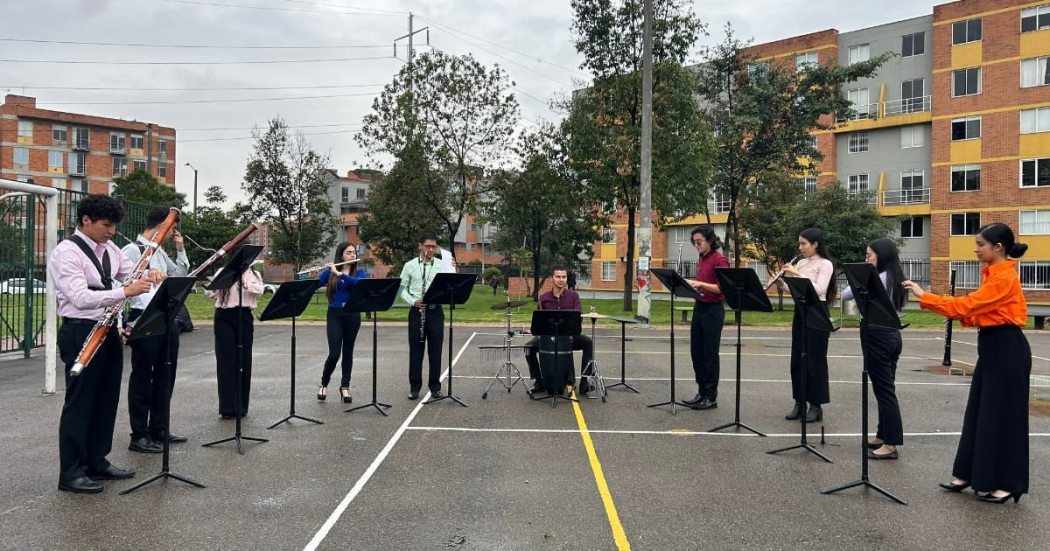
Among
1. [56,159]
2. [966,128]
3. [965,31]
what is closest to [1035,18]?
[965,31]

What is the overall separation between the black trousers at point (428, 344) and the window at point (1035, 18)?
4359 centimetres

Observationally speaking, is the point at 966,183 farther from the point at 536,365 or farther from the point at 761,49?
the point at 536,365

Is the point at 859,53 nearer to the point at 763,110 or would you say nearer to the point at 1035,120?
the point at 1035,120

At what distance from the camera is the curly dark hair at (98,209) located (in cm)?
530

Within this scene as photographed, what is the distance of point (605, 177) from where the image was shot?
2931 cm

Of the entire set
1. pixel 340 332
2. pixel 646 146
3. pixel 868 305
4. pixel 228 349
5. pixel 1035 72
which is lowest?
pixel 228 349

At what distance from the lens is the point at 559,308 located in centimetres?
931

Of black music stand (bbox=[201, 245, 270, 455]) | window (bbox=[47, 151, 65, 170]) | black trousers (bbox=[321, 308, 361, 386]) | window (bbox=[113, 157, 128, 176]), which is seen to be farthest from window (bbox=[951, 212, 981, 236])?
window (bbox=[47, 151, 65, 170])

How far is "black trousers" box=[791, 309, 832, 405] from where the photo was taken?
7504 millimetres

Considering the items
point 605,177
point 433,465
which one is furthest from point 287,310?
point 605,177

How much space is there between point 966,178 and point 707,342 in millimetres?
40459

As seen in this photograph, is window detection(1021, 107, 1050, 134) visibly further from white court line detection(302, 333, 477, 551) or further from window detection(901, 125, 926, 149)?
white court line detection(302, 333, 477, 551)

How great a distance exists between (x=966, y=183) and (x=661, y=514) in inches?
1736

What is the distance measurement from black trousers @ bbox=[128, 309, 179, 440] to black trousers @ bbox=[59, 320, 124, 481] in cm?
58
